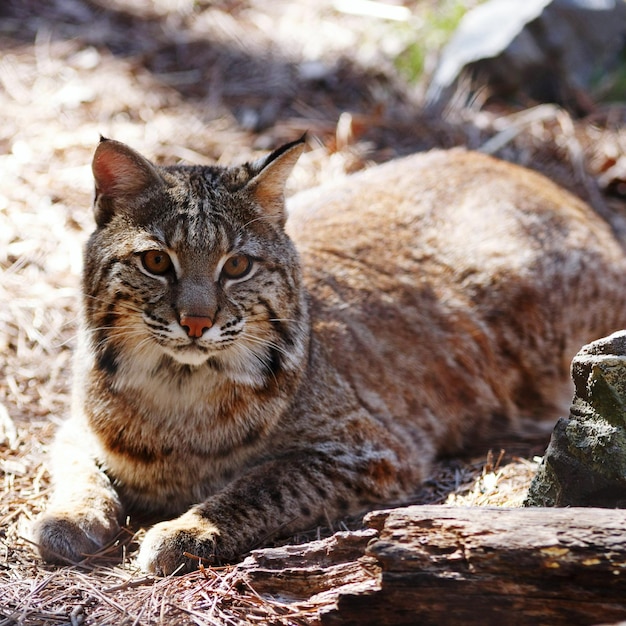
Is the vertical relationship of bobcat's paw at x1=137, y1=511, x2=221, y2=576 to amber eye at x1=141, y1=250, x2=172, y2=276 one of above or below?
below

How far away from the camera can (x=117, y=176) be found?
4.02 meters

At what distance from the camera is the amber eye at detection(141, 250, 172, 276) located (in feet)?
12.6

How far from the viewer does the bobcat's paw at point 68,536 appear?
381 centimetres

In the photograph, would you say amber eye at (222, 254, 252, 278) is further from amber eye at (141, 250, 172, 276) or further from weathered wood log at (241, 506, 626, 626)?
weathered wood log at (241, 506, 626, 626)

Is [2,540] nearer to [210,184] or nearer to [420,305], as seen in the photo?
[210,184]

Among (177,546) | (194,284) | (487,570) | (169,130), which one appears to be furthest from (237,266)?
(169,130)

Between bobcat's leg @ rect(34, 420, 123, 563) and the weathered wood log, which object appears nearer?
the weathered wood log

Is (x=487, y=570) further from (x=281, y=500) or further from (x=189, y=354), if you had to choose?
(x=189, y=354)

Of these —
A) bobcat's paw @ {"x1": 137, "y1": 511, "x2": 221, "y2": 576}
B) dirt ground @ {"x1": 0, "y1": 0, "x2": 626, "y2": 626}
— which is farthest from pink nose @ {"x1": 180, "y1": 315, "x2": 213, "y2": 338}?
dirt ground @ {"x1": 0, "y1": 0, "x2": 626, "y2": 626}

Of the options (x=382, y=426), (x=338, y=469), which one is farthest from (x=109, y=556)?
(x=382, y=426)

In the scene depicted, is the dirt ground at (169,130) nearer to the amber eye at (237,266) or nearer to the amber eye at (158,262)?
the amber eye at (158,262)

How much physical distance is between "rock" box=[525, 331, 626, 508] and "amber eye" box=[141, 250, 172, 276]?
5.79 feet

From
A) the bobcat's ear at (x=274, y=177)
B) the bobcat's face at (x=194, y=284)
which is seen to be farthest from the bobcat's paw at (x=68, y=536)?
the bobcat's ear at (x=274, y=177)

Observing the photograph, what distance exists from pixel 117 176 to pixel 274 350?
3.55 ft
